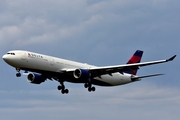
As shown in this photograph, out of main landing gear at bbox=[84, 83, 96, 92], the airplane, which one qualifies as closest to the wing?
the airplane

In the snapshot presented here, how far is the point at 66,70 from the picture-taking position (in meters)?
80.2

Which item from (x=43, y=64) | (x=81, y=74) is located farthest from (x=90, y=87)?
(x=43, y=64)

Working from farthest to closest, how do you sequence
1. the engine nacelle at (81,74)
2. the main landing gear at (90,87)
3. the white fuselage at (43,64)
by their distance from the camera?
1. the main landing gear at (90,87)
2. the engine nacelle at (81,74)
3. the white fuselage at (43,64)

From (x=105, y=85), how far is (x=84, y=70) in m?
8.03

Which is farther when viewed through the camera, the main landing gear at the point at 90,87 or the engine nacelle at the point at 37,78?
the engine nacelle at the point at 37,78

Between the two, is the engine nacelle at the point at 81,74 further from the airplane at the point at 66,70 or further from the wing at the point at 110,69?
the wing at the point at 110,69

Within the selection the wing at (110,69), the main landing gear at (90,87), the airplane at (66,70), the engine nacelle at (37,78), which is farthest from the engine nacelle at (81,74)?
the engine nacelle at (37,78)

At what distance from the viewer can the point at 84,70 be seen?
8044cm

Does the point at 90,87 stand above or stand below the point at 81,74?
below

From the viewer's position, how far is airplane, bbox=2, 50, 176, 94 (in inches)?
3000

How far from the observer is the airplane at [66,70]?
250 ft

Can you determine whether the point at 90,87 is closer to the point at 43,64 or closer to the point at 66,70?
the point at 66,70

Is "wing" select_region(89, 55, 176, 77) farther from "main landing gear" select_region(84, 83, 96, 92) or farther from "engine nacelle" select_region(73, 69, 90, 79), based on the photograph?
"main landing gear" select_region(84, 83, 96, 92)

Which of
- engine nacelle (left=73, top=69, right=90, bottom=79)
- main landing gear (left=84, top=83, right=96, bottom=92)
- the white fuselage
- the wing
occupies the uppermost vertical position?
the white fuselage
